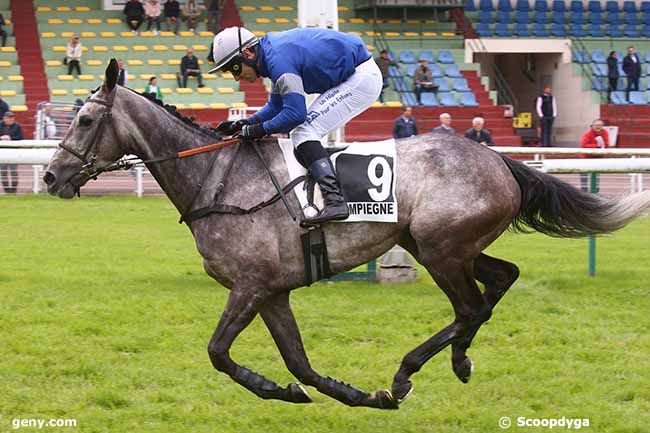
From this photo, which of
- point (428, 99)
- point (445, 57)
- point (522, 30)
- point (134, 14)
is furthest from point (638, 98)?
point (134, 14)

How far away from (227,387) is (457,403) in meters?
1.29

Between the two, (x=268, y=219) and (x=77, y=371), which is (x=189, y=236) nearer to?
(x=77, y=371)

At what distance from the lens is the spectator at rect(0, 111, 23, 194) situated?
1372cm

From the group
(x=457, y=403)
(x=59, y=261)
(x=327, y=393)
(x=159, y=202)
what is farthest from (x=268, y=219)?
(x=159, y=202)

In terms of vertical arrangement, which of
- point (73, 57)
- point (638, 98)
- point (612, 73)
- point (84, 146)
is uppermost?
point (84, 146)

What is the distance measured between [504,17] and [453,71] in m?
3.68

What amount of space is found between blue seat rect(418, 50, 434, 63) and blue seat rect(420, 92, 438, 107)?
214 cm

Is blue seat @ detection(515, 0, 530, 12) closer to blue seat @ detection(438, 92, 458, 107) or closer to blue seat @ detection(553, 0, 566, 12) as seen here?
blue seat @ detection(553, 0, 566, 12)

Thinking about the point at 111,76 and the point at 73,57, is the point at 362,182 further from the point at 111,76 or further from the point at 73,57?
the point at 73,57

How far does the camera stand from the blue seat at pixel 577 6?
2889 cm

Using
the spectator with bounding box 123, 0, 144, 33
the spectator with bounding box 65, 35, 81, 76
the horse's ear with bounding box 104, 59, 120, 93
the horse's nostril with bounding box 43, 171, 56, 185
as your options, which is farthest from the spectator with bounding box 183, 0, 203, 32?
the horse's nostril with bounding box 43, 171, 56, 185

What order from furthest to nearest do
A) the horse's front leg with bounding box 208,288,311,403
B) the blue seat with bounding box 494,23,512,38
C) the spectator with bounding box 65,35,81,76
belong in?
the blue seat with bounding box 494,23,512,38, the spectator with bounding box 65,35,81,76, the horse's front leg with bounding box 208,288,311,403

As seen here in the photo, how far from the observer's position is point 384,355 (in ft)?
21.3

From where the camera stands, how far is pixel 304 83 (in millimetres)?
5543
